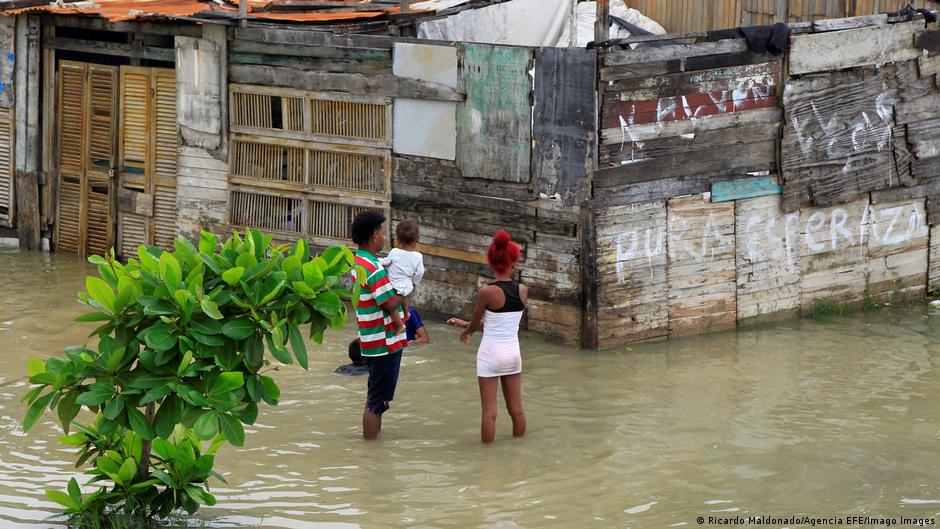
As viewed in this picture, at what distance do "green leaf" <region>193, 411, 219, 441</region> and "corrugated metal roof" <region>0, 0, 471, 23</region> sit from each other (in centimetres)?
627

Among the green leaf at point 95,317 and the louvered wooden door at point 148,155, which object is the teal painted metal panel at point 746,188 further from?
the green leaf at point 95,317

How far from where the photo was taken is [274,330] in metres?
5.71

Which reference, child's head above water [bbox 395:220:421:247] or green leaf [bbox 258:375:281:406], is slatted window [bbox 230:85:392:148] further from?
green leaf [bbox 258:375:281:406]

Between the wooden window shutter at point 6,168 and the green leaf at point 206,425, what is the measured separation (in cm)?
826

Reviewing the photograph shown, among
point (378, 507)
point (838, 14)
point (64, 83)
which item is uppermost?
point (838, 14)

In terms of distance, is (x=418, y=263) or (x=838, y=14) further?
(x=838, y=14)

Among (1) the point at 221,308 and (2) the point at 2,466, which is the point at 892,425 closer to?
(1) the point at 221,308

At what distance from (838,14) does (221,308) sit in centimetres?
856

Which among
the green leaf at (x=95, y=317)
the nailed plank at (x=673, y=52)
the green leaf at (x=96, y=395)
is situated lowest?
the green leaf at (x=96, y=395)

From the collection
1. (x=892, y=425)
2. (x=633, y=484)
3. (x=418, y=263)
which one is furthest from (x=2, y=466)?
(x=892, y=425)

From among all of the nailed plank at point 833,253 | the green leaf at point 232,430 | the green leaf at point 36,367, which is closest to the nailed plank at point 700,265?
the nailed plank at point 833,253

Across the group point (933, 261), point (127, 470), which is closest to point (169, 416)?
point (127, 470)

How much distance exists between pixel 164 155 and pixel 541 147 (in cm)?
426

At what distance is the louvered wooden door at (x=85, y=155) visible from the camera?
12336 mm
